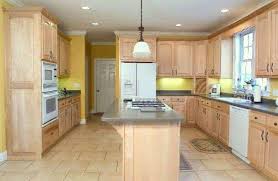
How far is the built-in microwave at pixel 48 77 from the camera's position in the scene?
14.6ft

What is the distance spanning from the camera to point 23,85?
14.0ft

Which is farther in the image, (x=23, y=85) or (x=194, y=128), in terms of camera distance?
(x=194, y=128)

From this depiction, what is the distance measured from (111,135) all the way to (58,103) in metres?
1.54

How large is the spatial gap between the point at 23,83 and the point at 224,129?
3708 mm

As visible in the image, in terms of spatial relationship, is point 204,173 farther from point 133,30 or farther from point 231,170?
point 133,30

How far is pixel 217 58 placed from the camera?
6.45m

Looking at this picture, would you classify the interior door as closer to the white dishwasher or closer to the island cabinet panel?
the white dishwasher

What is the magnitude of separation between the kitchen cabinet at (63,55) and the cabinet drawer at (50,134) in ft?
5.95

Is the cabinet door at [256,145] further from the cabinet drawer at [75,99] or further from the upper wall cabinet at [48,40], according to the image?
the cabinet drawer at [75,99]

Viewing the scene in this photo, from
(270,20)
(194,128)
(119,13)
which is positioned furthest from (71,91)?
(270,20)

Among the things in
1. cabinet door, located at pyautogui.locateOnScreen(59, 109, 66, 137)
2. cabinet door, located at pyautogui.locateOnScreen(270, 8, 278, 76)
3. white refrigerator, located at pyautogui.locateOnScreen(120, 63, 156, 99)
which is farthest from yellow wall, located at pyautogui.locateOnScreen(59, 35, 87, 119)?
cabinet door, located at pyautogui.locateOnScreen(270, 8, 278, 76)

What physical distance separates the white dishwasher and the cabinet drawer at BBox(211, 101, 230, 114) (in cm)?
20

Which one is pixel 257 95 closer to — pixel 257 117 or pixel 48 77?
pixel 257 117

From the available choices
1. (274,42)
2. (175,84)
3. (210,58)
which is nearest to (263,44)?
(274,42)
